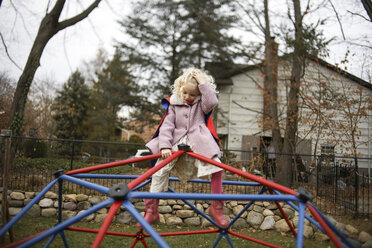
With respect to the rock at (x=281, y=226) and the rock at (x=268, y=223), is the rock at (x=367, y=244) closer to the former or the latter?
the rock at (x=281, y=226)

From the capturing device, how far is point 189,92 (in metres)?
2.34

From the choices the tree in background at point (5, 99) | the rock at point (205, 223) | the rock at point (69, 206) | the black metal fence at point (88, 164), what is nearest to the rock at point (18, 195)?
the black metal fence at point (88, 164)

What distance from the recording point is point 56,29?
6062 millimetres

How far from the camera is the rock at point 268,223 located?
5.13 metres

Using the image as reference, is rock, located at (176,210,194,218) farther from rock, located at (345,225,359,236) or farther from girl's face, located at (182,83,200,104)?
rock, located at (345,225,359,236)

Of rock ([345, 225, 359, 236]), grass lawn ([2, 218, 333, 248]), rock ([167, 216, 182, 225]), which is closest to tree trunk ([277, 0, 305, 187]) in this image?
grass lawn ([2, 218, 333, 248])

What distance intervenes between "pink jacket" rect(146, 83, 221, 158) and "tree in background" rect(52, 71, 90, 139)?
602 inches

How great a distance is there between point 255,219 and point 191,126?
3762 millimetres

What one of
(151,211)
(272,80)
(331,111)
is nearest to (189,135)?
(151,211)

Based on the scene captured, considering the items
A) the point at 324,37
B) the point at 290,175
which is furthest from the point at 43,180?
the point at 324,37

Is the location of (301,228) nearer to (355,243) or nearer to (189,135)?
(355,243)

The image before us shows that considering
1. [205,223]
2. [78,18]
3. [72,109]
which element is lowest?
[205,223]

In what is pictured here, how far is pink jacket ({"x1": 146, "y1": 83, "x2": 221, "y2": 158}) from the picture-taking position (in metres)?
2.19

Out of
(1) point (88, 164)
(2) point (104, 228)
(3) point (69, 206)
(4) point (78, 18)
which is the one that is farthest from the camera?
(4) point (78, 18)
